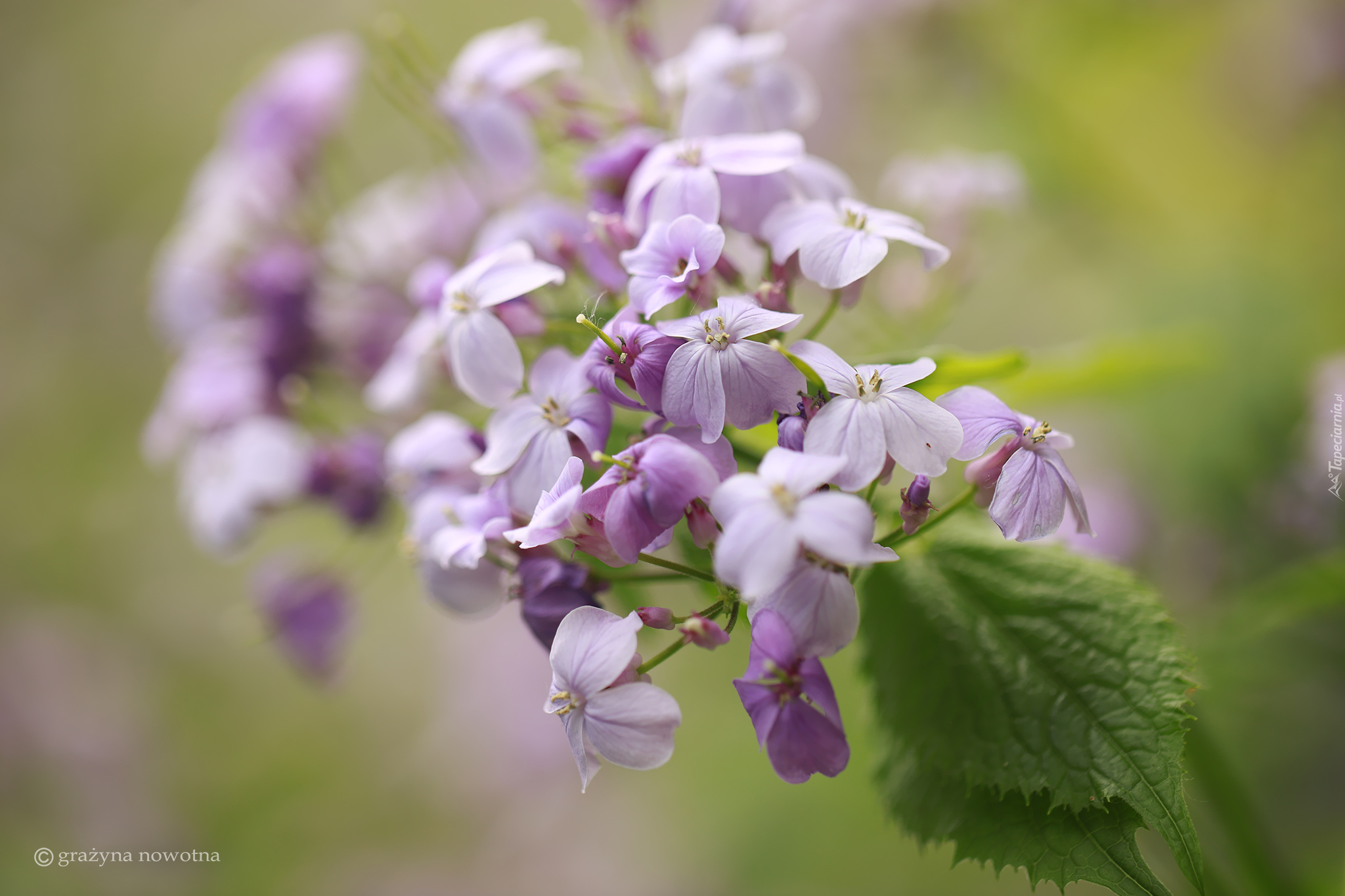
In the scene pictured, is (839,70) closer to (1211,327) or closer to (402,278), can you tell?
(1211,327)

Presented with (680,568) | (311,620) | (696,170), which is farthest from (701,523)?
(311,620)

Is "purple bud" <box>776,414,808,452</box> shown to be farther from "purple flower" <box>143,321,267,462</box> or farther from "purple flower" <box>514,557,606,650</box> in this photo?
"purple flower" <box>143,321,267,462</box>

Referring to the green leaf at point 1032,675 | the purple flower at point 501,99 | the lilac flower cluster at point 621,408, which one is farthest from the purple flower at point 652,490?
the purple flower at point 501,99

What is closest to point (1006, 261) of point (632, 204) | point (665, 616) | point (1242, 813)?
point (1242, 813)

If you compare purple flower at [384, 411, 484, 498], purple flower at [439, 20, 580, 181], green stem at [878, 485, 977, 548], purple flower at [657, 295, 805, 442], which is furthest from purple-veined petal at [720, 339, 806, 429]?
purple flower at [439, 20, 580, 181]

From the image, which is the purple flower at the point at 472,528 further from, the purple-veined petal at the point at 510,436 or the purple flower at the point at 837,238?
the purple flower at the point at 837,238

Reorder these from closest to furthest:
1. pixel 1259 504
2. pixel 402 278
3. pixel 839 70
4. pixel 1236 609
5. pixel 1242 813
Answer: pixel 1242 813 → pixel 1236 609 → pixel 402 278 → pixel 1259 504 → pixel 839 70

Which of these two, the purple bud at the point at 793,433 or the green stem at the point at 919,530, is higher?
the purple bud at the point at 793,433
